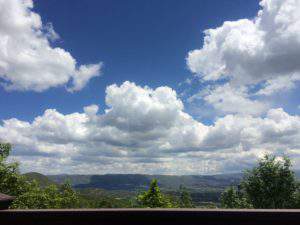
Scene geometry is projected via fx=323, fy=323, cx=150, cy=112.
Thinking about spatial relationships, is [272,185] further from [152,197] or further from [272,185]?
[152,197]

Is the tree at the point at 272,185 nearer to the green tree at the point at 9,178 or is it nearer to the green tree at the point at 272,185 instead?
the green tree at the point at 272,185

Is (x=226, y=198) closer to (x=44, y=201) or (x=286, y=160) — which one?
(x=286, y=160)

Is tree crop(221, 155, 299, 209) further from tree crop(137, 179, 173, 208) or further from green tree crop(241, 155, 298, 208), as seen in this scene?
tree crop(137, 179, 173, 208)
